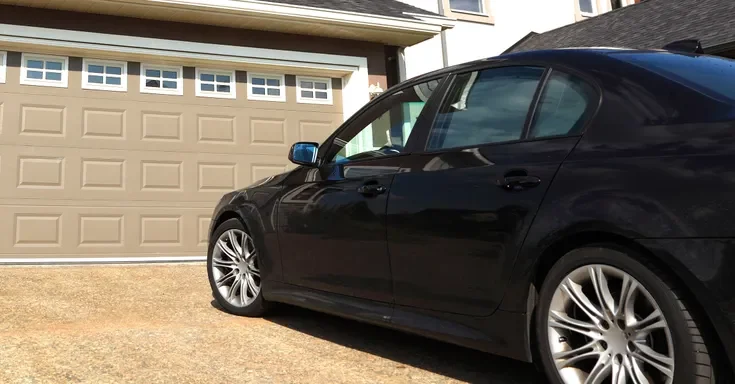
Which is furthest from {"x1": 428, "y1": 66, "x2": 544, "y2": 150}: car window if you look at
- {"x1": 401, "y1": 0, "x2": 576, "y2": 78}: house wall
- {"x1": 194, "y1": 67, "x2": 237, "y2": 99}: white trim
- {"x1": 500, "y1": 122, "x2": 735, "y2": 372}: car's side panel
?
{"x1": 401, "y1": 0, "x2": 576, "y2": 78}: house wall

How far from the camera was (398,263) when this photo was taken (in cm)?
320

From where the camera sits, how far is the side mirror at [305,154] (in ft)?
13.2

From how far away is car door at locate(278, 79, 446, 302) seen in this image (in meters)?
3.38

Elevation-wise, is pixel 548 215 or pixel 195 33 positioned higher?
pixel 195 33

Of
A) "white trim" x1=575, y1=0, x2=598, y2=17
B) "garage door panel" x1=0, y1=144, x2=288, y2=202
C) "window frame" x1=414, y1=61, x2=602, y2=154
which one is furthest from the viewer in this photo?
"white trim" x1=575, y1=0, x2=598, y2=17

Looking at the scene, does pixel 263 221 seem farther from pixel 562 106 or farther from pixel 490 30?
pixel 490 30

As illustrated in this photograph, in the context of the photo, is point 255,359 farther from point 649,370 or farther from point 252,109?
point 252,109

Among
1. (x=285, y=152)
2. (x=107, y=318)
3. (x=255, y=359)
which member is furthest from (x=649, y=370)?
(x=285, y=152)

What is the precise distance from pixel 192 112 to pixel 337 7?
2288mm

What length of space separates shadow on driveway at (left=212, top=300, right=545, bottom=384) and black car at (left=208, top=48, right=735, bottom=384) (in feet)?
1.11

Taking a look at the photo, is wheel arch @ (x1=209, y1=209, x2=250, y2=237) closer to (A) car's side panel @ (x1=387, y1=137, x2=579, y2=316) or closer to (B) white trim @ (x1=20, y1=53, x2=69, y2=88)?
(A) car's side panel @ (x1=387, y1=137, x2=579, y2=316)

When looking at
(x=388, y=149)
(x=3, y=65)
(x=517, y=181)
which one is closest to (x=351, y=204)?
(x=388, y=149)

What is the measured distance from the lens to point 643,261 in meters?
2.29

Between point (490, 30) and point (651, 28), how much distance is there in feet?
8.21
